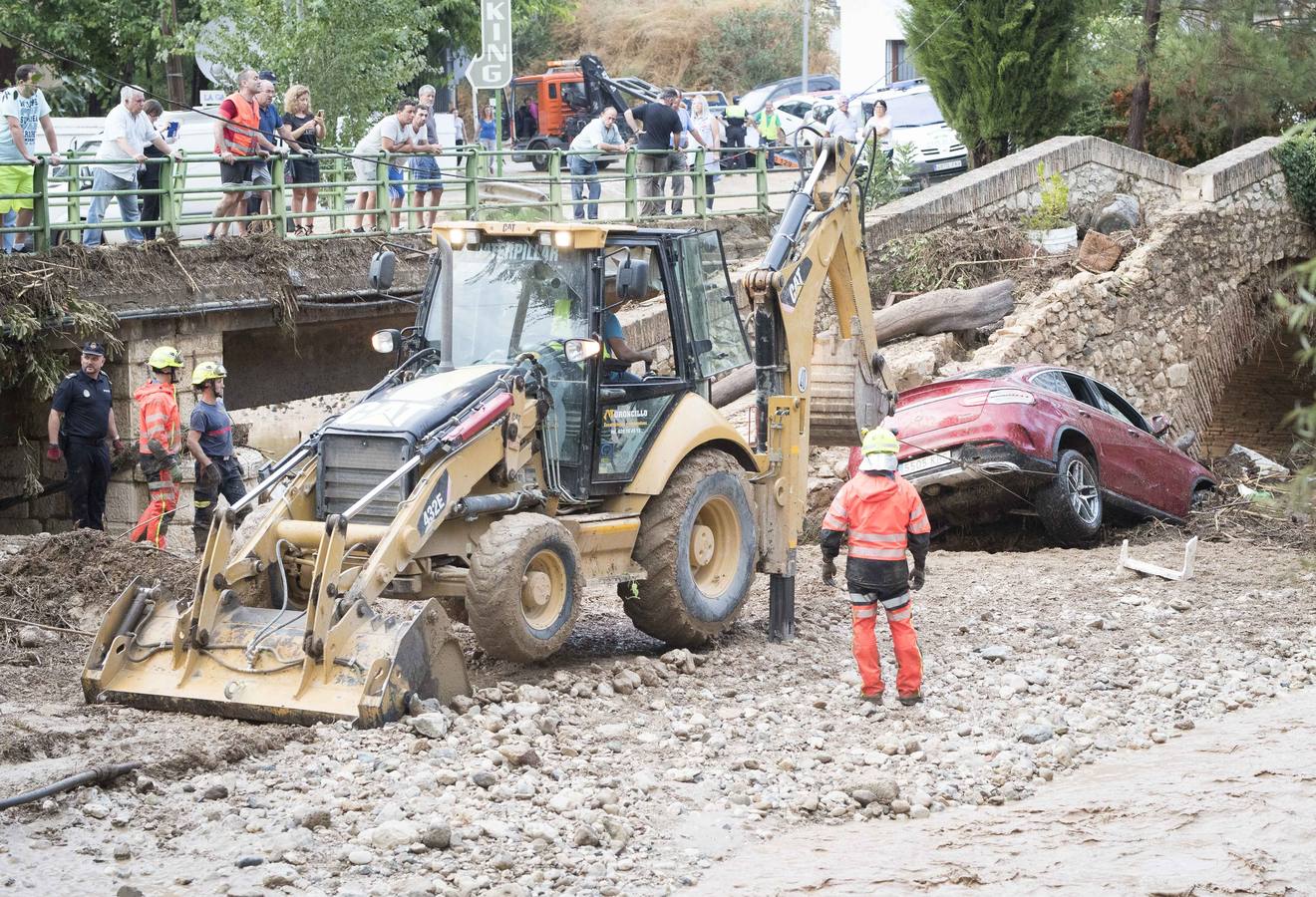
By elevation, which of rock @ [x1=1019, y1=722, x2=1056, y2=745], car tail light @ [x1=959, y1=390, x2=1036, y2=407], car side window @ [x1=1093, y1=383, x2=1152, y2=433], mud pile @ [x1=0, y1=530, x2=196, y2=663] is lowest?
rock @ [x1=1019, y1=722, x2=1056, y2=745]

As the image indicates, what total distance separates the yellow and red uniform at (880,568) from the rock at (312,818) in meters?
3.55

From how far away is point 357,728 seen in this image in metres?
8.02

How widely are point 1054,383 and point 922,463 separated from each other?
180cm

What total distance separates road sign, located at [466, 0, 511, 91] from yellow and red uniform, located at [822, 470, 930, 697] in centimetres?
1371

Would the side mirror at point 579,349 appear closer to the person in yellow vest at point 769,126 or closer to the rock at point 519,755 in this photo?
the rock at point 519,755

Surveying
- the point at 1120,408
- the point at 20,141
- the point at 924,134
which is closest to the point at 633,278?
the point at 1120,408

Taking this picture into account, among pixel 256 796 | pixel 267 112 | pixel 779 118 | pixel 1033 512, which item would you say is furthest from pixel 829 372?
pixel 779 118

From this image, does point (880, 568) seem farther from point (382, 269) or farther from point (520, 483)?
point (382, 269)

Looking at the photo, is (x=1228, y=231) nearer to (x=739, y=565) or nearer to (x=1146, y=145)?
(x=1146, y=145)

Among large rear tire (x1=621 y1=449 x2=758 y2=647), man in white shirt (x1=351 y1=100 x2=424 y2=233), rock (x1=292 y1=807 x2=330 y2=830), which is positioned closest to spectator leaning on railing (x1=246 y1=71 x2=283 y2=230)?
man in white shirt (x1=351 y1=100 x2=424 y2=233)

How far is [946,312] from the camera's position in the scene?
1870cm

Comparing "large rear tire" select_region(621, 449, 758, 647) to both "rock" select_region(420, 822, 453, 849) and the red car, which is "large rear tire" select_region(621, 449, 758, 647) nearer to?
the red car

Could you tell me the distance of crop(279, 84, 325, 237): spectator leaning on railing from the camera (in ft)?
57.2

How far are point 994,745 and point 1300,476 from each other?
16.6 feet
